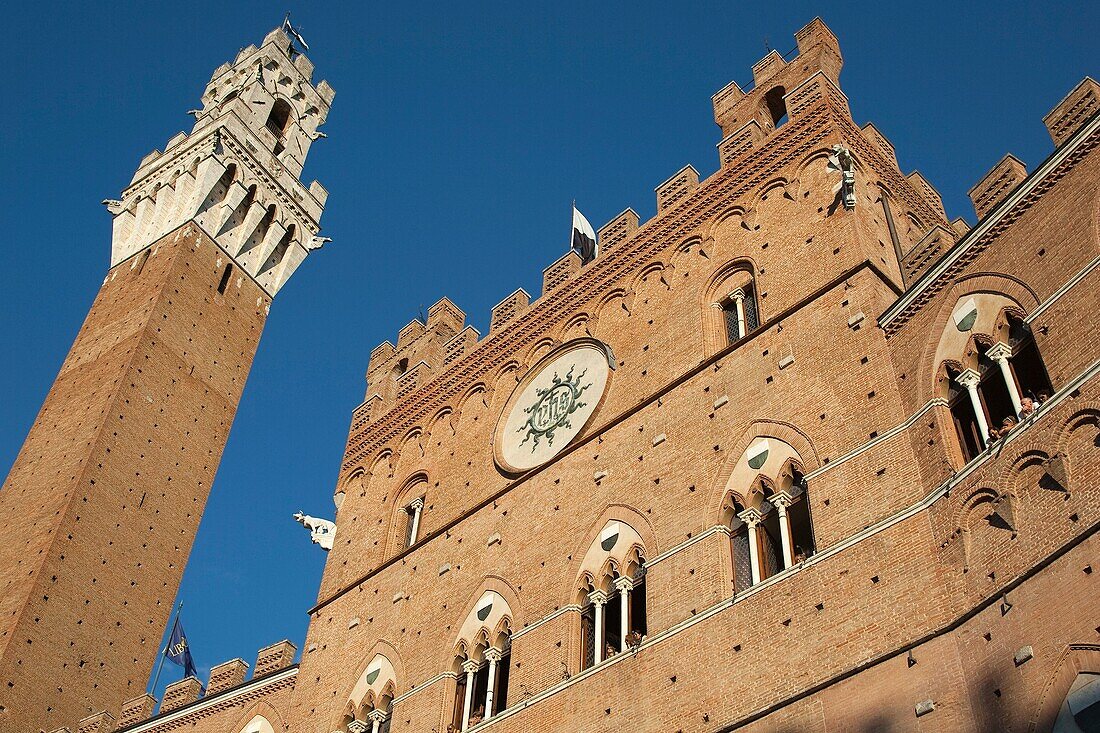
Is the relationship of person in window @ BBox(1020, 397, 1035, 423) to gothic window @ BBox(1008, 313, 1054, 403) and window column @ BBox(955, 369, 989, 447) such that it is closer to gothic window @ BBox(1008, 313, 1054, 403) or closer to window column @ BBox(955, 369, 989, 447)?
gothic window @ BBox(1008, 313, 1054, 403)

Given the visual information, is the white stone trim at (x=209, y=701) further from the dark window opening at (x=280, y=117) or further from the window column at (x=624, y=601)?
the dark window opening at (x=280, y=117)

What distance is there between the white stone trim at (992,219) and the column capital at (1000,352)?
124 cm

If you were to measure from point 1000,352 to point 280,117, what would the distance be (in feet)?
101

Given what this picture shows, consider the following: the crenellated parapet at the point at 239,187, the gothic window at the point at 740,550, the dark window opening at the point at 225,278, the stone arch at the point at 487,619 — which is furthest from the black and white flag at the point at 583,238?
the crenellated parapet at the point at 239,187

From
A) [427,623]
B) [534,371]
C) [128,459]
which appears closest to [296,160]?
[128,459]

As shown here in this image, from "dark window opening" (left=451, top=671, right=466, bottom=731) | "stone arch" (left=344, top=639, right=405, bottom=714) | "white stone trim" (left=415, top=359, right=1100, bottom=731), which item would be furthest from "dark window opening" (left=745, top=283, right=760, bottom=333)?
"stone arch" (left=344, top=639, right=405, bottom=714)

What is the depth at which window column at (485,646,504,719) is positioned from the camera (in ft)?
43.7

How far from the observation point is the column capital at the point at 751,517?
12.0 metres

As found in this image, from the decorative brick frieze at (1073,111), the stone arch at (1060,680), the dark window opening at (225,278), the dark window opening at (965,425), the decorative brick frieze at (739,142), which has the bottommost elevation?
the stone arch at (1060,680)

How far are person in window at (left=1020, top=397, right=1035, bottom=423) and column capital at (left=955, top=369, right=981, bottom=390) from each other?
0.65 m

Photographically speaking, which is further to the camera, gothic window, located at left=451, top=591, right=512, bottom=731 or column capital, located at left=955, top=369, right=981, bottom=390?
gothic window, located at left=451, top=591, right=512, bottom=731

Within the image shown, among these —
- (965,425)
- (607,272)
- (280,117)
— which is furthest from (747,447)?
(280,117)

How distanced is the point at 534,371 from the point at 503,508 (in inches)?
92.5

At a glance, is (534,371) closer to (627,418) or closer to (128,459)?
(627,418)
